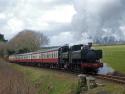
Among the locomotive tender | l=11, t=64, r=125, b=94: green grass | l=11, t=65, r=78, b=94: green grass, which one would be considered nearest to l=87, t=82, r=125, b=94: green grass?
l=11, t=64, r=125, b=94: green grass

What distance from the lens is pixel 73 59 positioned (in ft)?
118

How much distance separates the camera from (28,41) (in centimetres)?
12588

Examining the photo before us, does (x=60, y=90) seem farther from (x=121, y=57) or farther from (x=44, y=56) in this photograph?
(x=44, y=56)

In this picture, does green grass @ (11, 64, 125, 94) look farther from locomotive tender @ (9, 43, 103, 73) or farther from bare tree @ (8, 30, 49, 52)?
bare tree @ (8, 30, 49, 52)

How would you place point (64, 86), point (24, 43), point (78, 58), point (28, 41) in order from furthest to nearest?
point (24, 43), point (28, 41), point (78, 58), point (64, 86)

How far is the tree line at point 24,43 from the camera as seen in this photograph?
119812 millimetres

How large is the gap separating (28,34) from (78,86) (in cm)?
11756

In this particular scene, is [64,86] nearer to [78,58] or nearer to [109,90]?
[109,90]

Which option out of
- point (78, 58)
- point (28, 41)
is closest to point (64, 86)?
point (78, 58)

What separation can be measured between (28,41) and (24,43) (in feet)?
13.9

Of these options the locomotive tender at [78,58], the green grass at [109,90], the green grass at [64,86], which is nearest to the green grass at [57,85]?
the green grass at [64,86]

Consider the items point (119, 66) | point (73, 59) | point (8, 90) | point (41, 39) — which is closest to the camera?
point (8, 90)

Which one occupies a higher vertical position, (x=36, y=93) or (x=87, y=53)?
(x=87, y=53)

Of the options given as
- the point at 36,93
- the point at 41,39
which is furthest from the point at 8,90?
the point at 41,39
